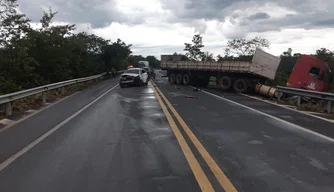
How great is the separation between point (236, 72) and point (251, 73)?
5.15 ft

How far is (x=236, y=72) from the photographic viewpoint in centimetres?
2222

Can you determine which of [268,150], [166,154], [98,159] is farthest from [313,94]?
[98,159]

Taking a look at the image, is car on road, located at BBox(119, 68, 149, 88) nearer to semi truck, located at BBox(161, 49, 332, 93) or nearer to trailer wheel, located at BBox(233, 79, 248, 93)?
semi truck, located at BBox(161, 49, 332, 93)

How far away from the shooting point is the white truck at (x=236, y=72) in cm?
2084

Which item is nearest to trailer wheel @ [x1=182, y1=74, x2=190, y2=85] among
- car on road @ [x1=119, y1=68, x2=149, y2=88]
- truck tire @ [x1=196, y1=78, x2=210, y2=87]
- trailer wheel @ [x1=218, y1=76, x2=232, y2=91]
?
truck tire @ [x1=196, y1=78, x2=210, y2=87]

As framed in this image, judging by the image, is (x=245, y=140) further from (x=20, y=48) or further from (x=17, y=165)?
(x=20, y=48)

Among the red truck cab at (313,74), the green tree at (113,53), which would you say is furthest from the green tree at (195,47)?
the red truck cab at (313,74)

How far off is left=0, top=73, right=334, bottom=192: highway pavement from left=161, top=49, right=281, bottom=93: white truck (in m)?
10.8

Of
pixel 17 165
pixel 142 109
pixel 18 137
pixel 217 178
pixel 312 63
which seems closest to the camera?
pixel 217 178

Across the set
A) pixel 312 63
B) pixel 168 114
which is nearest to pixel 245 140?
pixel 168 114

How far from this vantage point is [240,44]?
5625 centimetres

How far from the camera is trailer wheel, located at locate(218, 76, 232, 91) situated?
22.9 meters

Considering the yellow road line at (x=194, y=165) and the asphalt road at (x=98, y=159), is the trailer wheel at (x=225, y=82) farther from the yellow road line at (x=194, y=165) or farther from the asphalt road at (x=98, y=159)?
the yellow road line at (x=194, y=165)

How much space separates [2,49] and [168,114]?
14.0 meters
